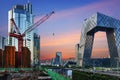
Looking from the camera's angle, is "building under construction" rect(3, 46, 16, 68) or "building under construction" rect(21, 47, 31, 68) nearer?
"building under construction" rect(3, 46, 16, 68)

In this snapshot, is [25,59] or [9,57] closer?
[9,57]

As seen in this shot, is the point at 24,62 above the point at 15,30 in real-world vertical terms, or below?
below

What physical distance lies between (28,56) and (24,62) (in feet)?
25.3

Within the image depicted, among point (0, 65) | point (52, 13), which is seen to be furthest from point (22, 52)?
point (52, 13)

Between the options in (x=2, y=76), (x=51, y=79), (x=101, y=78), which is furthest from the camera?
(x=2, y=76)

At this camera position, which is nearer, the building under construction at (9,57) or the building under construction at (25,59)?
the building under construction at (9,57)

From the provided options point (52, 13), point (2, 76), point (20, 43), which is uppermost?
point (52, 13)

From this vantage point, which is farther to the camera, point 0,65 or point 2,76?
point 0,65

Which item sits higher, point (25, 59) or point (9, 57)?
point (9, 57)

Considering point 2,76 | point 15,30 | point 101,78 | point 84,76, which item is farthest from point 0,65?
point 101,78

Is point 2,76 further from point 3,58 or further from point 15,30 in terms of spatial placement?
point 15,30

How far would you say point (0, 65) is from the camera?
567 ft

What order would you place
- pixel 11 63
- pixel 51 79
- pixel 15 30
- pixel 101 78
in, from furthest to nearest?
1. pixel 15 30
2. pixel 11 63
3. pixel 51 79
4. pixel 101 78

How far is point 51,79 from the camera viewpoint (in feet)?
204
